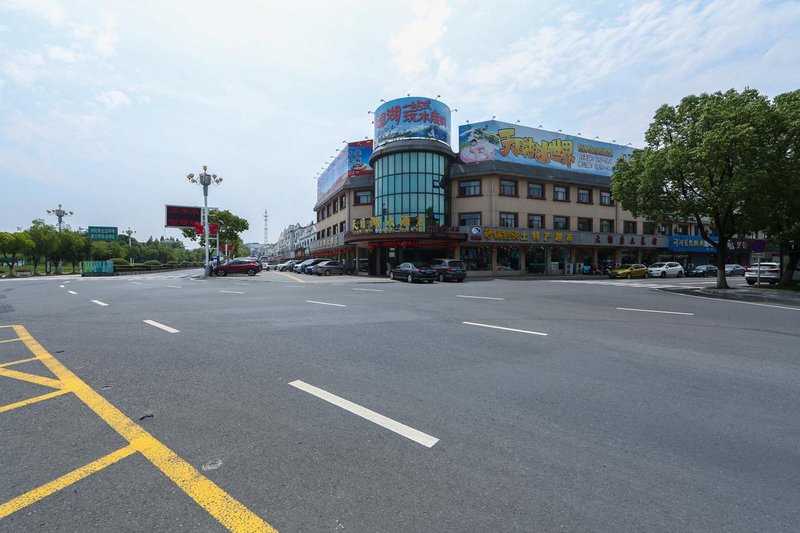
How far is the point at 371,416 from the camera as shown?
11.6 ft

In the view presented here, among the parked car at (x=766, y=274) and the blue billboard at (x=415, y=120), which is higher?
the blue billboard at (x=415, y=120)

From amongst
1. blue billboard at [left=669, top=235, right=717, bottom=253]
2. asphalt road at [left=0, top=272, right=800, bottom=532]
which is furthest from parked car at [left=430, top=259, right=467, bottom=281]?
blue billboard at [left=669, top=235, right=717, bottom=253]

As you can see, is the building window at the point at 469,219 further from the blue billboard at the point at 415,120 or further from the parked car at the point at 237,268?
the parked car at the point at 237,268

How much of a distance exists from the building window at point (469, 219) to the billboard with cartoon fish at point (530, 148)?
5.48 meters

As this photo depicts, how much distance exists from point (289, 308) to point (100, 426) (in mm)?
7820

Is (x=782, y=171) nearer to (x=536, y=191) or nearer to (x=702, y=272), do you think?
(x=536, y=191)

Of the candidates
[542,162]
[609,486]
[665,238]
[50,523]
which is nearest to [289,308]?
[50,523]

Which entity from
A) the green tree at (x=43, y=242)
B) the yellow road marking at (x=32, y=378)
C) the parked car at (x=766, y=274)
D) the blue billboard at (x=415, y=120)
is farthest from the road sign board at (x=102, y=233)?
the parked car at (x=766, y=274)

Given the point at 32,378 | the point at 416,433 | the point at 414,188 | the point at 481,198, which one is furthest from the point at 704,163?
the point at 32,378

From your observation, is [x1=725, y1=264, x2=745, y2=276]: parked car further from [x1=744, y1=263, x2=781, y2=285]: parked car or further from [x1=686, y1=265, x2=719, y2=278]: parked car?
[x1=744, y1=263, x2=781, y2=285]: parked car

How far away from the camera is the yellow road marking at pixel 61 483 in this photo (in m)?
2.26

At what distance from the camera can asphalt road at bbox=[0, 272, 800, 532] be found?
2.25 m

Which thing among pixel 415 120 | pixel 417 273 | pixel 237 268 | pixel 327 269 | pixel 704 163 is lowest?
pixel 417 273

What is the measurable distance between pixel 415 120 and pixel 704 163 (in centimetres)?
2408
